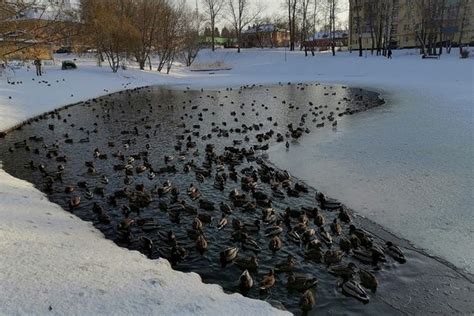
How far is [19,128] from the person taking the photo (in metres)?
20.2

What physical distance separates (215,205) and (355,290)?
4.18 metres

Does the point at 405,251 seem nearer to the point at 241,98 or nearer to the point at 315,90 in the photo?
the point at 241,98

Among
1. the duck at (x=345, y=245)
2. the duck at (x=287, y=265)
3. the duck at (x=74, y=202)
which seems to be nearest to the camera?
the duck at (x=287, y=265)

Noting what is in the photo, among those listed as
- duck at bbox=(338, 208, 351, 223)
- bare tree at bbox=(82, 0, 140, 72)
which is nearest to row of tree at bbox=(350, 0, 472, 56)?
bare tree at bbox=(82, 0, 140, 72)

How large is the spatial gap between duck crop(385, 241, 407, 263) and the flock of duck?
2 centimetres

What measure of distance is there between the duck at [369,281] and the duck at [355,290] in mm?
149

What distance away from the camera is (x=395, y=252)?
7.32 m

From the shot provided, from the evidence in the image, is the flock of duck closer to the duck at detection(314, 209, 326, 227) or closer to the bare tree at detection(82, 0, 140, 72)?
the duck at detection(314, 209, 326, 227)

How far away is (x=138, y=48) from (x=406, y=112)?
38.8 m

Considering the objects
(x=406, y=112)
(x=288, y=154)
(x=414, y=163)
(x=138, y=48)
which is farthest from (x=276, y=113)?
(x=138, y=48)

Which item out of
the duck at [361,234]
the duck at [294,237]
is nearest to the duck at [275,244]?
the duck at [294,237]

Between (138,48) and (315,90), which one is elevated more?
(138,48)

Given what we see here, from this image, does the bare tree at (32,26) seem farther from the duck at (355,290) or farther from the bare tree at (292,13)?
the bare tree at (292,13)

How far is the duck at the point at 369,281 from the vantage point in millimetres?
6434
